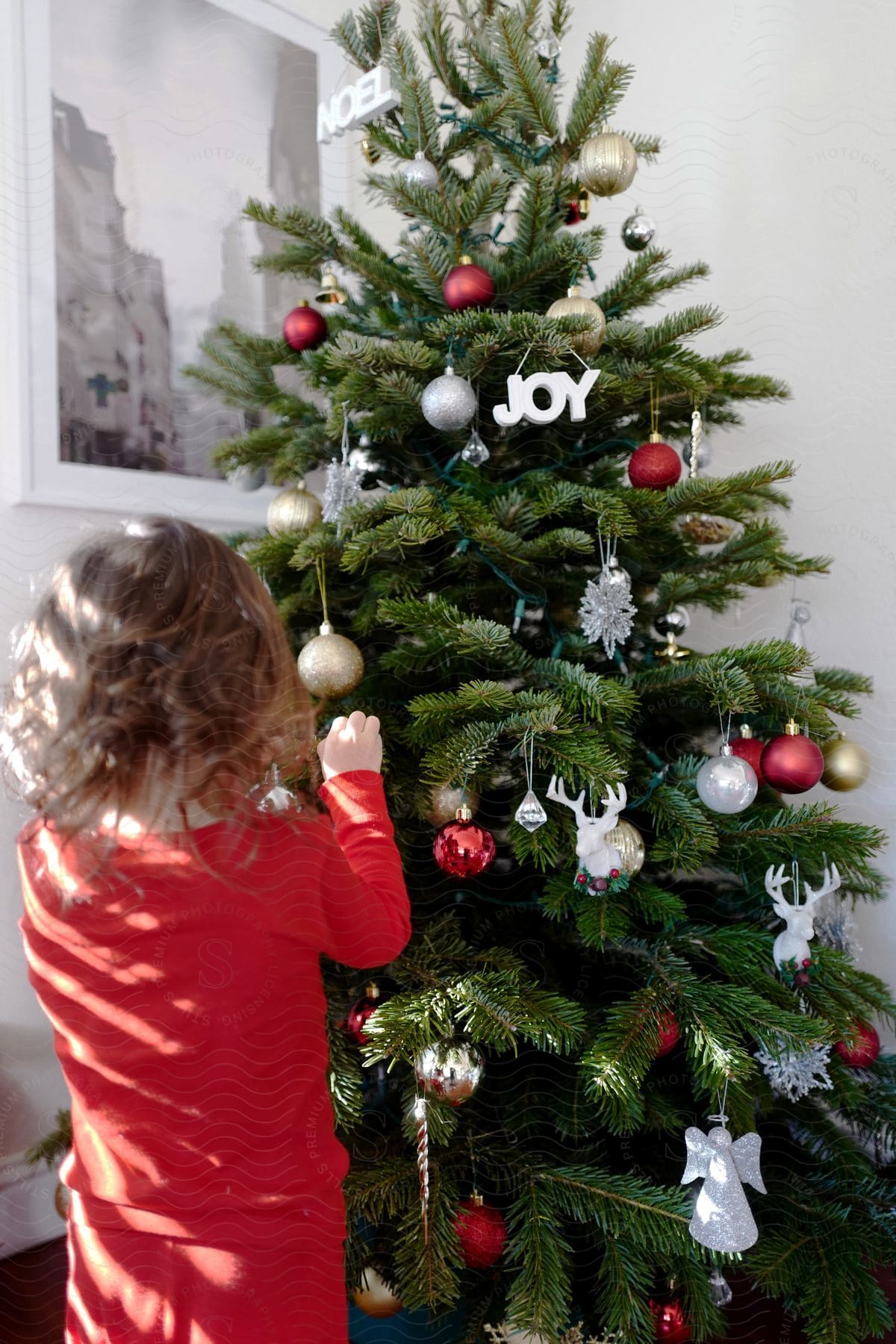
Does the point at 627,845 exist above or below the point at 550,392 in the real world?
below

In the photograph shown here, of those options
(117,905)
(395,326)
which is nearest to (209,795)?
(117,905)

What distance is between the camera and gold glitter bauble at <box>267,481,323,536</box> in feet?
2.71

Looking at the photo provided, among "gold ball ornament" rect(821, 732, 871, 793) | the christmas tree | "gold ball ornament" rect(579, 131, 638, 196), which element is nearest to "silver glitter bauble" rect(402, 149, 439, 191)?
the christmas tree

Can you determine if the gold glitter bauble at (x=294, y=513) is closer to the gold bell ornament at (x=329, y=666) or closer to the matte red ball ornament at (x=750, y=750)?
the gold bell ornament at (x=329, y=666)

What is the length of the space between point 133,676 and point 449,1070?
36 cm

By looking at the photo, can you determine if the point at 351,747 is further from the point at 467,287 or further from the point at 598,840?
the point at 467,287

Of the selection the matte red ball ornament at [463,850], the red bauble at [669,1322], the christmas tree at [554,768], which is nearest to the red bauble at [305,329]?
the christmas tree at [554,768]

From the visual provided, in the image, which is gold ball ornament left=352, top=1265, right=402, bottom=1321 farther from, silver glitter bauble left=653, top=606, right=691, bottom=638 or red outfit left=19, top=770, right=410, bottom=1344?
silver glitter bauble left=653, top=606, right=691, bottom=638

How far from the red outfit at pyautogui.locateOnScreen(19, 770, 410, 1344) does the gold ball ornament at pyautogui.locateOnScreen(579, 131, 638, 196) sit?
0.62m

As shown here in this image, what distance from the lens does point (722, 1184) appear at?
0.65m

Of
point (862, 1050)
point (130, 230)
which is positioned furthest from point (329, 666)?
point (862, 1050)

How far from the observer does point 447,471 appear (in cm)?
82

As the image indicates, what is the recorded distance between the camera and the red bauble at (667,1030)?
675mm

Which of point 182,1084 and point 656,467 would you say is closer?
point 182,1084
